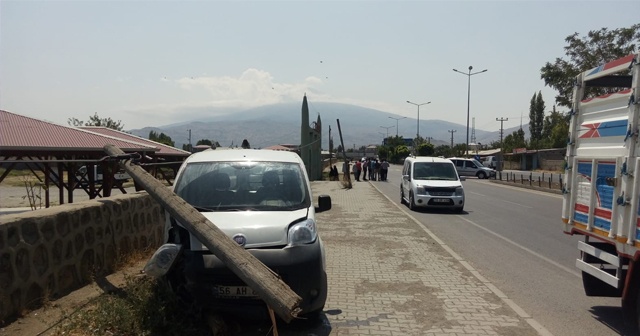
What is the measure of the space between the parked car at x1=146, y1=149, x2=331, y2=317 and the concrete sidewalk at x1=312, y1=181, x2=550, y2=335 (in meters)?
0.87

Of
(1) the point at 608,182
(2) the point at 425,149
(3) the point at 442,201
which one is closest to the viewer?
(1) the point at 608,182

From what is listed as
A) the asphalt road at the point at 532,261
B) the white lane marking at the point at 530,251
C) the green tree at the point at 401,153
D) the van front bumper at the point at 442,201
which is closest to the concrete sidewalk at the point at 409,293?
the asphalt road at the point at 532,261

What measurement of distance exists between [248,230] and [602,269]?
4120 millimetres

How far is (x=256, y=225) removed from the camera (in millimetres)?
5152

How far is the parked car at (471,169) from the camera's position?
4797 cm

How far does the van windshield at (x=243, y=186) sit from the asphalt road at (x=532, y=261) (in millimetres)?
3214

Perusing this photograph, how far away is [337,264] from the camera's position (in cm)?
883

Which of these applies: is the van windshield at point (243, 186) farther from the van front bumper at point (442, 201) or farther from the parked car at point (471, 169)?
the parked car at point (471, 169)

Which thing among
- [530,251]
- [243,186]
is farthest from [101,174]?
[243,186]

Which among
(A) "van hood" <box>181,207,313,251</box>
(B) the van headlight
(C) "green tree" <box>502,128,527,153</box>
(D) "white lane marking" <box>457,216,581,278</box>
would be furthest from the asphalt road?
(C) "green tree" <box>502,128,527,153</box>

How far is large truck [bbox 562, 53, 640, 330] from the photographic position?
512cm

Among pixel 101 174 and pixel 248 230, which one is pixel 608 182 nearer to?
pixel 248 230

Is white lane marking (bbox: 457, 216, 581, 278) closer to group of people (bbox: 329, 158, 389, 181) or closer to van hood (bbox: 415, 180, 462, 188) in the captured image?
van hood (bbox: 415, 180, 462, 188)

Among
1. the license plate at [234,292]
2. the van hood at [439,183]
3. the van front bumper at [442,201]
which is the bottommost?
the van front bumper at [442,201]
